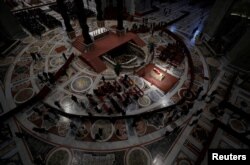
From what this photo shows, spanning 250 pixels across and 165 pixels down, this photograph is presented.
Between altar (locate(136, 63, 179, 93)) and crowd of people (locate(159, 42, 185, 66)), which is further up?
crowd of people (locate(159, 42, 185, 66))

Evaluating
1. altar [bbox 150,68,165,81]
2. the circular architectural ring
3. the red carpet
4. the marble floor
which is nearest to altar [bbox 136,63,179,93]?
altar [bbox 150,68,165,81]

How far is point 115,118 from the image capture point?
1010 cm

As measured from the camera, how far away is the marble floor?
340 inches

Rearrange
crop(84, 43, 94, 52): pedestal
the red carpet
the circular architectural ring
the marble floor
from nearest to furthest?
1. the marble floor
2. the circular architectural ring
3. the red carpet
4. crop(84, 43, 94, 52): pedestal

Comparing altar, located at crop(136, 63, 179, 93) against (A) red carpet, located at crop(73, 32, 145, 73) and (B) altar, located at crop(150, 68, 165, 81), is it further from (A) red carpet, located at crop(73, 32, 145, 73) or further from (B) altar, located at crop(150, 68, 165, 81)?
(A) red carpet, located at crop(73, 32, 145, 73)

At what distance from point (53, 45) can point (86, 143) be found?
13761mm

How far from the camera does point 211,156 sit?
26.2ft

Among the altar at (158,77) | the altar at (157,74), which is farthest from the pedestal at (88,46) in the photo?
the altar at (157,74)

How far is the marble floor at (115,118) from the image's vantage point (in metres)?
8.65

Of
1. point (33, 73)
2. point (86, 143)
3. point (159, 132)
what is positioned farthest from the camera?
point (33, 73)

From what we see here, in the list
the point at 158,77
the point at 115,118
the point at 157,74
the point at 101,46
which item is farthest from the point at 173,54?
the point at 115,118

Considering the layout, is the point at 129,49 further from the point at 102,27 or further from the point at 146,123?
the point at 146,123

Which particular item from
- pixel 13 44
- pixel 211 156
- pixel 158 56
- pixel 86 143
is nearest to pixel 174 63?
pixel 158 56

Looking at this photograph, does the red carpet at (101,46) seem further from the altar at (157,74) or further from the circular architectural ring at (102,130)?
the circular architectural ring at (102,130)
